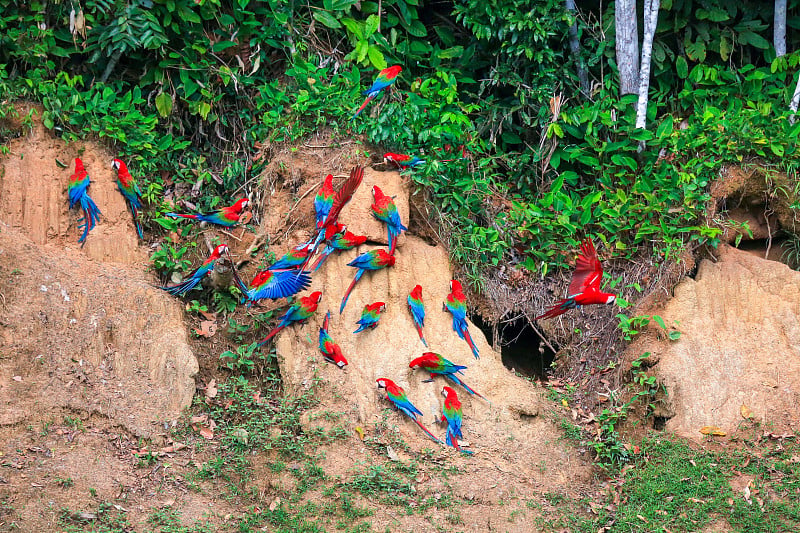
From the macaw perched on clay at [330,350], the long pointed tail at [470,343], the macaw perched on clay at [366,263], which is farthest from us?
the long pointed tail at [470,343]

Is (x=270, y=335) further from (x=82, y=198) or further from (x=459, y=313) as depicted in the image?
(x=82, y=198)

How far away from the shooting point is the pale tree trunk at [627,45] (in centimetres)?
685

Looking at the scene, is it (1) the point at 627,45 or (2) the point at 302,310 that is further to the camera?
(1) the point at 627,45

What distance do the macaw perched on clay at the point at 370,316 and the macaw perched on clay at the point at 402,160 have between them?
115 cm

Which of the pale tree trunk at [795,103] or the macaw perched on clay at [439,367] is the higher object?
the pale tree trunk at [795,103]

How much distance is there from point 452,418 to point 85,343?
8.24 feet

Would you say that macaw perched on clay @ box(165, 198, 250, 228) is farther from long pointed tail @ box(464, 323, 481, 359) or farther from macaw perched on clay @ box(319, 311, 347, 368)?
long pointed tail @ box(464, 323, 481, 359)

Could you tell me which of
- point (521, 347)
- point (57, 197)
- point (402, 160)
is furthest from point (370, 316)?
point (57, 197)

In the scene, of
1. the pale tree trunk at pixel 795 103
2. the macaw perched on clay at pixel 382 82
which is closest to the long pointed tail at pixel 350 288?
the macaw perched on clay at pixel 382 82

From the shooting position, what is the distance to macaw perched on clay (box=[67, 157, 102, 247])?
6.28 meters

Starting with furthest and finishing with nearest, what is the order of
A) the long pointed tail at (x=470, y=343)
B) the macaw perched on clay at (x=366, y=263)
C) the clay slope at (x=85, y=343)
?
the long pointed tail at (x=470, y=343) < the macaw perched on clay at (x=366, y=263) < the clay slope at (x=85, y=343)

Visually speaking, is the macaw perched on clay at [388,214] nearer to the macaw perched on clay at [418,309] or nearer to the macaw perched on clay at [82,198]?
the macaw perched on clay at [418,309]

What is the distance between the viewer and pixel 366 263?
6.16 meters

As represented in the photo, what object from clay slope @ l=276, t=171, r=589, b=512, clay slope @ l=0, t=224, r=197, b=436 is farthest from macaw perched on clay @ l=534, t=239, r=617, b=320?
clay slope @ l=0, t=224, r=197, b=436
